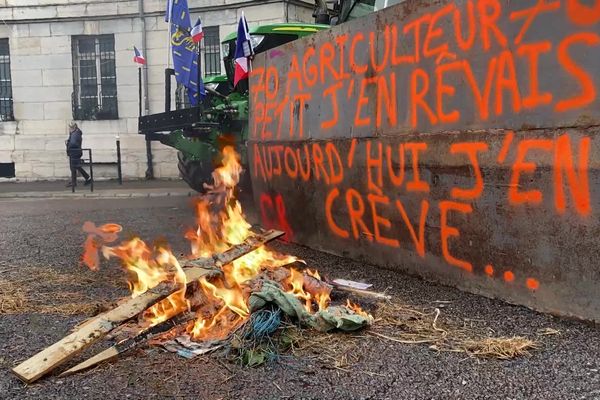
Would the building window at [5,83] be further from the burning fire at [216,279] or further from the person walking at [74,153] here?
the burning fire at [216,279]

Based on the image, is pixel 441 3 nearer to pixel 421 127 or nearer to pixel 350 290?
pixel 421 127

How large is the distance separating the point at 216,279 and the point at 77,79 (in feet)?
55.3

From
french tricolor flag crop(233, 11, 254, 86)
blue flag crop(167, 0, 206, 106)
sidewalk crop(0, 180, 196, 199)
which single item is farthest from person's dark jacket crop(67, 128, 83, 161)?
french tricolor flag crop(233, 11, 254, 86)

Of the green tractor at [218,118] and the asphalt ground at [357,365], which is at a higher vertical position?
the green tractor at [218,118]

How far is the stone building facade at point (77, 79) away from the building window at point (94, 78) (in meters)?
0.03

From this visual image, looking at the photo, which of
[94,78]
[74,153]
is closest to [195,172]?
[74,153]

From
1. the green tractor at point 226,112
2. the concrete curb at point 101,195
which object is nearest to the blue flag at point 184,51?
the green tractor at point 226,112

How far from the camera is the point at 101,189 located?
15688mm

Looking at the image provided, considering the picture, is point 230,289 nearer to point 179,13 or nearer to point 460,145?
point 460,145

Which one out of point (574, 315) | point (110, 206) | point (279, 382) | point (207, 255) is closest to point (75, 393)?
point (279, 382)

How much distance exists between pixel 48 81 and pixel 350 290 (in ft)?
56.8

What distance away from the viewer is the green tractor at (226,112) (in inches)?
348

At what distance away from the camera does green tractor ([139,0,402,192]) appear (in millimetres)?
8828

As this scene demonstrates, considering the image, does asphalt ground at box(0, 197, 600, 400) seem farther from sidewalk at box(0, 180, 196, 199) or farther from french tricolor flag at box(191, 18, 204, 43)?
sidewalk at box(0, 180, 196, 199)
